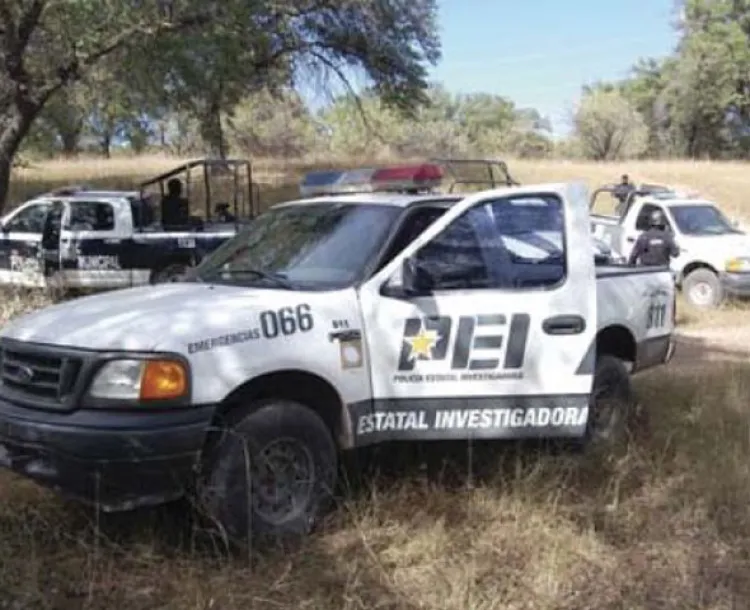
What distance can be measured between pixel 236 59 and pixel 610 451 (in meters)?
14.5

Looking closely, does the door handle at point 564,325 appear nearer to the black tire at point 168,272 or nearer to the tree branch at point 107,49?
the black tire at point 168,272

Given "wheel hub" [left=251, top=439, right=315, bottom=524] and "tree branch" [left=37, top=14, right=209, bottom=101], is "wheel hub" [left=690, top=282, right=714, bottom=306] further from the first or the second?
"wheel hub" [left=251, top=439, right=315, bottom=524]

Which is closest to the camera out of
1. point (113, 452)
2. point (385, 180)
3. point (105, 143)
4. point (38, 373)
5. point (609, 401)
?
point (113, 452)

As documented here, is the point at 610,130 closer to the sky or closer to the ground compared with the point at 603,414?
closer to the sky

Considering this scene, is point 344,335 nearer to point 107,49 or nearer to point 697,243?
point 697,243

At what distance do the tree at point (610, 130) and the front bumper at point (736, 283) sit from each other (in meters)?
47.8

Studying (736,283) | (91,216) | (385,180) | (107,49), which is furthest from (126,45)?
(385,180)

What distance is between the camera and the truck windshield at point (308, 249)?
538 cm

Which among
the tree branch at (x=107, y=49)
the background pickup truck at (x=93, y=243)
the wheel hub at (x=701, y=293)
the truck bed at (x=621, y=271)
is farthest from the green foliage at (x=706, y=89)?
the truck bed at (x=621, y=271)

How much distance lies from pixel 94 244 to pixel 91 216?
51 cm

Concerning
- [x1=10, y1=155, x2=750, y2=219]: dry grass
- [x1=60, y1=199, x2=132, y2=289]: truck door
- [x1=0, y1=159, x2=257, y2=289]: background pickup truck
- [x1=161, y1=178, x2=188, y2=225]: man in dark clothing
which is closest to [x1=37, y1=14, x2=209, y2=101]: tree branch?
[x1=161, y1=178, x2=188, y2=225]: man in dark clothing

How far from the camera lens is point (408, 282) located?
5.30 meters

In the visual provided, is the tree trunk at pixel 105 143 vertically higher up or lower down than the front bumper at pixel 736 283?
higher up

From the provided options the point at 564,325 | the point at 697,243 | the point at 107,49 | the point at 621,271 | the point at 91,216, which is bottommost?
the point at 697,243
